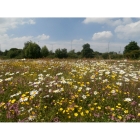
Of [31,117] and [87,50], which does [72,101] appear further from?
[87,50]

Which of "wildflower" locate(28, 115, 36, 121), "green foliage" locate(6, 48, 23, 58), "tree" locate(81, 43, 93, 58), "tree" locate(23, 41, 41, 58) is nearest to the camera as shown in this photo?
"wildflower" locate(28, 115, 36, 121)

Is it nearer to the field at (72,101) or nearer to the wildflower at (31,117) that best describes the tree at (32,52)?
the field at (72,101)

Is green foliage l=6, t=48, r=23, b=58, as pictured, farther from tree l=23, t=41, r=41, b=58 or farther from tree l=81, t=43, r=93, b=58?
tree l=81, t=43, r=93, b=58

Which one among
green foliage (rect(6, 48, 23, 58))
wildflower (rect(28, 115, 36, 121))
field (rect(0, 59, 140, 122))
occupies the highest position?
green foliage (rect(6, 48, 23, 58))

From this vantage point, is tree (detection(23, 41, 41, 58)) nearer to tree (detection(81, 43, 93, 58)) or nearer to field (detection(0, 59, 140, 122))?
tree (detection(81, 43, 93, 58))

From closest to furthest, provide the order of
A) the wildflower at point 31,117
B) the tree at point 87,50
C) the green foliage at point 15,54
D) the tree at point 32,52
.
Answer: the wildflower at point 31,117
the tree at point 87,50
the tree at point 32,52
the green foliage at point 15,54

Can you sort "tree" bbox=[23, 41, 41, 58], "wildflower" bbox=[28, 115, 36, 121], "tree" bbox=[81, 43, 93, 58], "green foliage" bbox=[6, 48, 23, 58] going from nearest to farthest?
"wildflower" bbox=[28, 115, 36, 121] < "tree" bbox=[81, 43, 93, 58] < "tree" bbox=[23, 41, 41, 58] < "green foliage" bbox=[6, 48, 23, 58]

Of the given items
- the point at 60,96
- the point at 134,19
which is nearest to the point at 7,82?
the point at 60,96

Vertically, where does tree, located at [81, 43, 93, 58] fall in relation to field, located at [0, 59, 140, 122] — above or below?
above

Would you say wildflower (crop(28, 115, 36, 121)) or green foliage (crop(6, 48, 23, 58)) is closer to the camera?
wildflower (crop(28, 115, 36, 121))

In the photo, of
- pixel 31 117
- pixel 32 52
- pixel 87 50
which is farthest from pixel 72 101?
pixel 32 52

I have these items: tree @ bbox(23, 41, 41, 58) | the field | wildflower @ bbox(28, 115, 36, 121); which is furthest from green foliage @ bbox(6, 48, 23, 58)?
wildflower @ bbox(28, 115, 36, 121)

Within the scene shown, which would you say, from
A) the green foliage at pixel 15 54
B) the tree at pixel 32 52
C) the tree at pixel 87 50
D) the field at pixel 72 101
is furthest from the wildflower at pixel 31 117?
the green foliage at pixel 15 54
